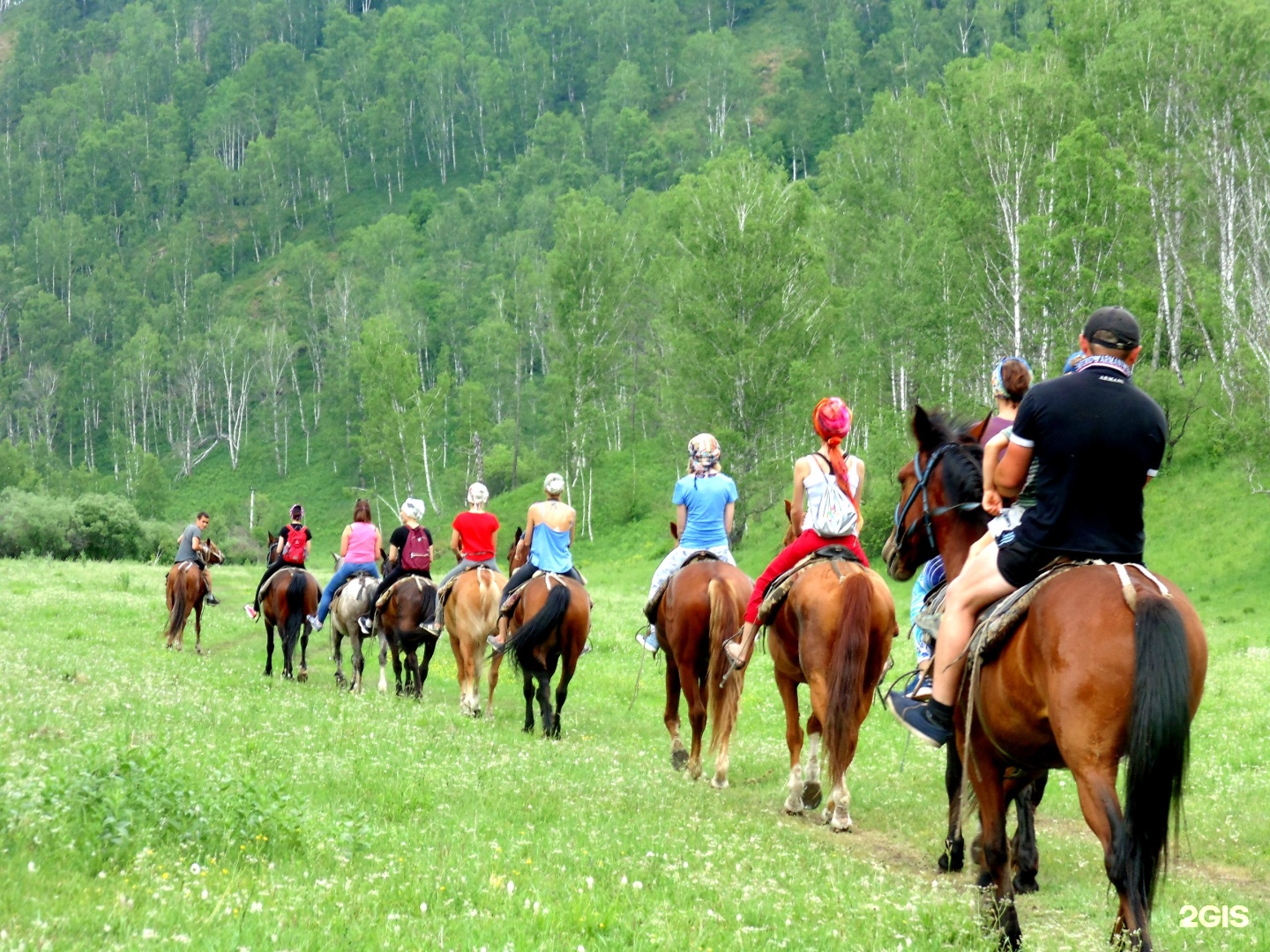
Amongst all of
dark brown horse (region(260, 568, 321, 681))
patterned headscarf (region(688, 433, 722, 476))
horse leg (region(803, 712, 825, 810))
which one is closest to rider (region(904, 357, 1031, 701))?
horse leg (region(803, 712, 825, 810))

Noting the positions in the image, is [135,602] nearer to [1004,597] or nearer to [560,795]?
[560,795]

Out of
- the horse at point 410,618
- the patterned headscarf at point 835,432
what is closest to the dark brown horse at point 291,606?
the horse at point 410,618

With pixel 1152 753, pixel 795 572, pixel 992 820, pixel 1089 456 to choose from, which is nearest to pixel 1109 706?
pixel 1152 753

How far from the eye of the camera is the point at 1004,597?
697 centimetres

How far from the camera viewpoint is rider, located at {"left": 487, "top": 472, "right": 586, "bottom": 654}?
1588 cm

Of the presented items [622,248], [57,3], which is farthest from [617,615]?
[57,3]

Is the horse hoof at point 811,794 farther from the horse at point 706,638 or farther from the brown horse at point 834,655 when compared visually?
the horse at point 706,638

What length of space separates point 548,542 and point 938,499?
756 cm

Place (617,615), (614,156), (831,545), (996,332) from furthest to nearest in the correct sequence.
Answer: (614,156) → (996,332) → (617,615) → (831,545)

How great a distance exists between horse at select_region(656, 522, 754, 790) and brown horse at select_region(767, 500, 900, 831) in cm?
105

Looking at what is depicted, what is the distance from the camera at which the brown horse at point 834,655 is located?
10.3 metres

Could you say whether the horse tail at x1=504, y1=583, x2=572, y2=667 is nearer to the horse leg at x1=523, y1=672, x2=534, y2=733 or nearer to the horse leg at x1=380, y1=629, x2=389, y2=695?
the horse leg at x1=523, y1=672, x2=534, y2=733

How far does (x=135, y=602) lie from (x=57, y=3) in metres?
191

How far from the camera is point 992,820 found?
23.8 feet
